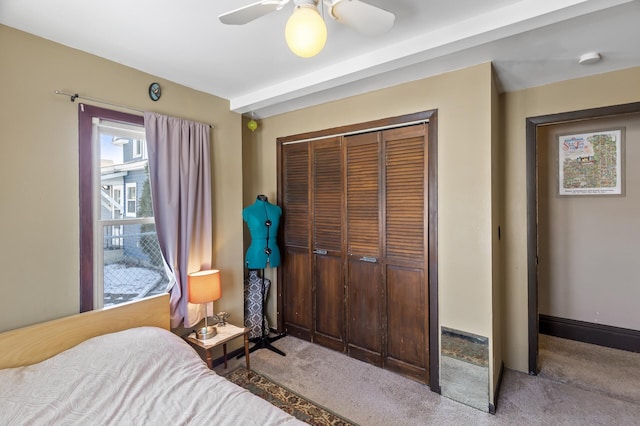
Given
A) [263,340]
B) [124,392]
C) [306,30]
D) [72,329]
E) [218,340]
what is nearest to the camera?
[306,30]

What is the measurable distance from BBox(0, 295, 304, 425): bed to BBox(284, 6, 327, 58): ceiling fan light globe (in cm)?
154

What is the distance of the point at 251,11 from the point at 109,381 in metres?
1.88

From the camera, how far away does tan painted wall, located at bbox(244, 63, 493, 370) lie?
210 centimetres

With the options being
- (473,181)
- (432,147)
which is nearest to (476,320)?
(473,181)

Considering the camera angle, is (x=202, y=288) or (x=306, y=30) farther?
(x=202, y=288)

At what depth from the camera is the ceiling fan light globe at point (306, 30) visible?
1124 mm

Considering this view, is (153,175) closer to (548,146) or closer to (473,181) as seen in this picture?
(473,181)

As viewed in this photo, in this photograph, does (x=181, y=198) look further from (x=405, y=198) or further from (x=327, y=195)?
(x=405, y=198)

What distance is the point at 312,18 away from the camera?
113 cm

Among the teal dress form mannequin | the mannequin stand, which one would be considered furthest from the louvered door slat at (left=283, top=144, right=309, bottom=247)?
the mannequin stand

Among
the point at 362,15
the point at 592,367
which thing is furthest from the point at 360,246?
the point at 592,367

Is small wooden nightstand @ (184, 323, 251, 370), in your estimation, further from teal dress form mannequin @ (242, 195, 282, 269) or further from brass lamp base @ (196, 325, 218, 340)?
teal dress form mannequin @ (242, 195, 282, 269)

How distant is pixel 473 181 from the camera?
7.04 feet

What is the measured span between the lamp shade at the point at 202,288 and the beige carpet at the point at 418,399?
0.76 meters
